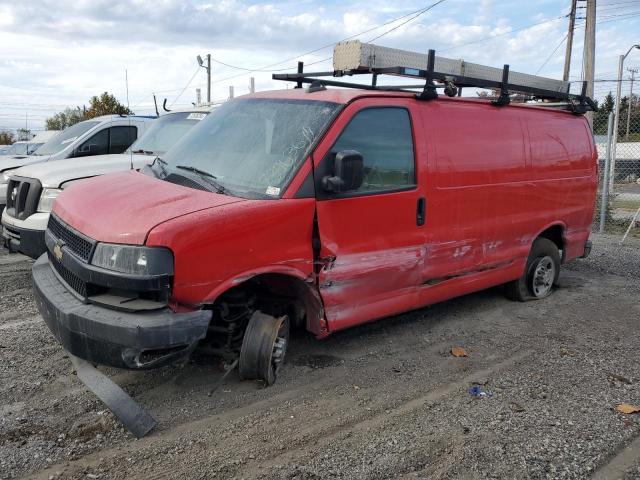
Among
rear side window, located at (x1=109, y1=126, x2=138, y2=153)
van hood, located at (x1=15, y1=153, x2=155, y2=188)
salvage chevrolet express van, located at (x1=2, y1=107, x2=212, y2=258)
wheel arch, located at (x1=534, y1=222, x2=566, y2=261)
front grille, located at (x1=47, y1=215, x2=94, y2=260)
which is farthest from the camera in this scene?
rear side window, located at (x1=109, y1=126, x2=138, y2=153)

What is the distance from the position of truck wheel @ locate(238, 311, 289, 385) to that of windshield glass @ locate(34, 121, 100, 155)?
628cm

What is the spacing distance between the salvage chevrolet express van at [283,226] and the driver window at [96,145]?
4410mm

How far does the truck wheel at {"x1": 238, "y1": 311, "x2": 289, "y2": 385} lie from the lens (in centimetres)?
401

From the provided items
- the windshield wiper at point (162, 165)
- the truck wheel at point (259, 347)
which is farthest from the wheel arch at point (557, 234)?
the windshield wiper at point (162, 165)

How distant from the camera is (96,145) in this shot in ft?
29.1

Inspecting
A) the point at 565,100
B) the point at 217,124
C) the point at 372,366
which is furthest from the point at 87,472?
the point at 565,100

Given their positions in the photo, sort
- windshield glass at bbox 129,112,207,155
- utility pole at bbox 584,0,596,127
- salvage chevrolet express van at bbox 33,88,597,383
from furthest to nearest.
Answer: utility pole at bbox 584,0,596,127, windshield glass at bbox 129,112,207,155, salvage chevrolet express van at bbox 33,88,597,383

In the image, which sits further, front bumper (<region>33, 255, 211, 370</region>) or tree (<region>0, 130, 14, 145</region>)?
tree (<region>0, 130, 14, 145</region>)

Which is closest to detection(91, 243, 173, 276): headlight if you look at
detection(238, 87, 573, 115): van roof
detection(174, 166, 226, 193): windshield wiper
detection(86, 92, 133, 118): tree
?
detection(174, 166, 226, 193): windshield wiper

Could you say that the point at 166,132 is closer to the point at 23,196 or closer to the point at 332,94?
the point at 23,196

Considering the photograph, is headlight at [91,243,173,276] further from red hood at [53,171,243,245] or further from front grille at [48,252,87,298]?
front grille at [48,252,87,298]

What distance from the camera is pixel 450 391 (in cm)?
427

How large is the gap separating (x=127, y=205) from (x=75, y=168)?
11.7 feet

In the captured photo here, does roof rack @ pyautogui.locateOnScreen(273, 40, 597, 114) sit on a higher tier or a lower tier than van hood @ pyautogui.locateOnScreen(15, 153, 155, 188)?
higher
